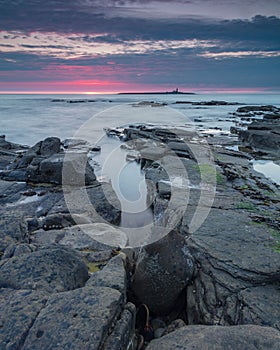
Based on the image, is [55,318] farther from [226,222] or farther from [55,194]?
[55,194]

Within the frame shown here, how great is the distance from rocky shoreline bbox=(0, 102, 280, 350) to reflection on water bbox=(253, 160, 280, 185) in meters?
3.16

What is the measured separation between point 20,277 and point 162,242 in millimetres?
1846

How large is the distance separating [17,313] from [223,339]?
6.13 ft

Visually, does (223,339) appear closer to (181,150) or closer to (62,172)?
(62,172)

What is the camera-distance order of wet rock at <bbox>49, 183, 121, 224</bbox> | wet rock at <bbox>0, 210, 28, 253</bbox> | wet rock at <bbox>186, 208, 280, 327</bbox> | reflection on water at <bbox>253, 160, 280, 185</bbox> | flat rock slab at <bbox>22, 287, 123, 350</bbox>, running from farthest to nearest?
reflection on water at <bbox>253, 160, 280, 185</bbox> < wet rock at <bbox>49, 183, 121, 224</bbox> < wet rock at <bbox>0, 210, 28, 253</bbox> < wet rock at <bbox>186, 208, 280, 327</bbox> < flat rock slab at <bbox>22, 287, 123, 350</bbox>

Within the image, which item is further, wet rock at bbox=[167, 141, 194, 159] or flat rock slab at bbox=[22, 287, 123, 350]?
wet rock at bbox=[167, 141, 194, 159]

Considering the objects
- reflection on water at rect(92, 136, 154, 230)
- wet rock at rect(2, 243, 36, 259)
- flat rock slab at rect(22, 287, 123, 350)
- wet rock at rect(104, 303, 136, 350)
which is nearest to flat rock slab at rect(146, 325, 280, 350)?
wet rock at rect(104, 303, 136, 350)

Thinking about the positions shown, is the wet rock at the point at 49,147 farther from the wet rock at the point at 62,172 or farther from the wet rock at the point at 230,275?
the wet rock at the point at 230,275

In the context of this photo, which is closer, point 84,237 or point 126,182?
point 84,237

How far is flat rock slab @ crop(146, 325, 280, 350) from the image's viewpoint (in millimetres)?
2510

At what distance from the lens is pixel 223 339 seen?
2578mm

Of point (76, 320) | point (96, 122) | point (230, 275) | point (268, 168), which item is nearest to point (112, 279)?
point (76, 320)

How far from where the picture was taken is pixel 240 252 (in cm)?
429

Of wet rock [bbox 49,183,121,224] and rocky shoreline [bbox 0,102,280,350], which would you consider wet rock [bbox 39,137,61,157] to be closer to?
wet rock [bbox 49,183,121,224]
